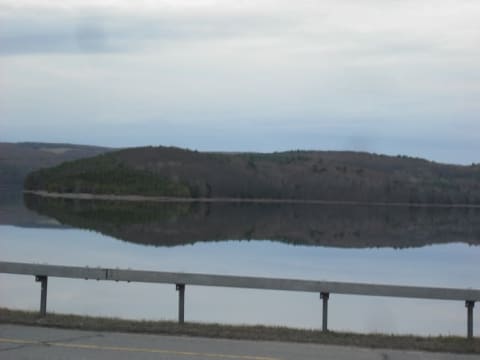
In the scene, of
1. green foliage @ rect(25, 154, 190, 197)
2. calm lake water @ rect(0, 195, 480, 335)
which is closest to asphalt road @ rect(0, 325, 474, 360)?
calm lake water @ rect(0, 195, 480, 335)

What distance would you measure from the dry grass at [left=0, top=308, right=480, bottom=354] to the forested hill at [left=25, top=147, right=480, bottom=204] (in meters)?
96.3

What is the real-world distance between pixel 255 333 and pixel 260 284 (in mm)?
782

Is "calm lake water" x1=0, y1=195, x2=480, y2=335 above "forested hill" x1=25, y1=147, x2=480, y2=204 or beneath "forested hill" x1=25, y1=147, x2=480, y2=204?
beneath

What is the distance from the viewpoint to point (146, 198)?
121 m

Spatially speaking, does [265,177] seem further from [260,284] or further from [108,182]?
[260,284]

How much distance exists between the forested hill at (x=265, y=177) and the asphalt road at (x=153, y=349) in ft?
320

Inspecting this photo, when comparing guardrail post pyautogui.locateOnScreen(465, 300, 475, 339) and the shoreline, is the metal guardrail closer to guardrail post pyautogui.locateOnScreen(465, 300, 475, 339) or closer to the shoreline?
guardrail post pyautogui.locateOnScreen(465, 300, 475, 339)

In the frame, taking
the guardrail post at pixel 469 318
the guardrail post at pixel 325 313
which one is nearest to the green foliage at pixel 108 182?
the guardrail post at pixel 325 313

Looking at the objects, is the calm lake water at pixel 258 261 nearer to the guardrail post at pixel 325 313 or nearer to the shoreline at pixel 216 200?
the guardrail post at pixel 325 313

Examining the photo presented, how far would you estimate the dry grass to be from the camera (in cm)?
1169

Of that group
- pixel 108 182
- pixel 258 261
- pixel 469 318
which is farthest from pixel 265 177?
pixel 469 318

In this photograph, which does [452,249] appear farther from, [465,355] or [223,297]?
[465,355]

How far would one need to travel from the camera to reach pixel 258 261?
33.2 meters

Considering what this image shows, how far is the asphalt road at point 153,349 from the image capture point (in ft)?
33.9
